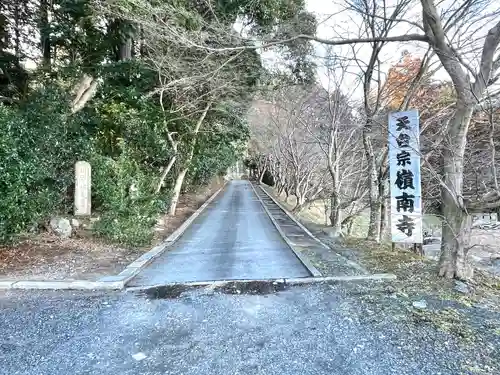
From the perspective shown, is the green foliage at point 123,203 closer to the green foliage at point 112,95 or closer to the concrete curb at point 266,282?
the green foliage at point 112,95

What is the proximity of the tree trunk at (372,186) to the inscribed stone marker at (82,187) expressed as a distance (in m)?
6.76

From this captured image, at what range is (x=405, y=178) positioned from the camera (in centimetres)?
621

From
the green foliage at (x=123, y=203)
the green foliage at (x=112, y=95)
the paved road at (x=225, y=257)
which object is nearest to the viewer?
Answer: the paved road at (x=225, y=257)

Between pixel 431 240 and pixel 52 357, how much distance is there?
15.4m

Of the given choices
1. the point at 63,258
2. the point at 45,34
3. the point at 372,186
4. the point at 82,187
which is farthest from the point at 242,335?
the point at 45,34

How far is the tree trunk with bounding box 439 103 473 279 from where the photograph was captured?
516 cm

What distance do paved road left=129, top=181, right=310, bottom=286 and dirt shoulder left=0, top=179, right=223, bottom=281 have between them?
689 mm

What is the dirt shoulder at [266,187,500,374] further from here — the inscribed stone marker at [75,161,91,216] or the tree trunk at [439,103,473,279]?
the inscribed stone marker at [75,161,91,216]

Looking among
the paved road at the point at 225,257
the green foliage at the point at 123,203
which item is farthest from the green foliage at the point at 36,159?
the paved road at the point at 225,257

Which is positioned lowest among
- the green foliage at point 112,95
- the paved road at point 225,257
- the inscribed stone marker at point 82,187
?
the paved road at point 225,257

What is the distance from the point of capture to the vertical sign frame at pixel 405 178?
6.09 meters

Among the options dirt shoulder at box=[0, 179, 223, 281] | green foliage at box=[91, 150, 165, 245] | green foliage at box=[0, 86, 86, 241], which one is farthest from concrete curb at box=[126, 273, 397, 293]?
green foliage at box=[91, 150, 165, 245]

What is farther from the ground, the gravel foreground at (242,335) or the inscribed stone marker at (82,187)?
the inscribed stone marker at (82,187)

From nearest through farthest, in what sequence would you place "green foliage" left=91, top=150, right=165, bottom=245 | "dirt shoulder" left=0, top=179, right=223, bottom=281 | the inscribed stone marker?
"dirt shoulder" left=0, top=179, right=223, bottom=281 < "green foliage" left=91, top=150, right=165, bottom=245 < the inscribed stone marker
